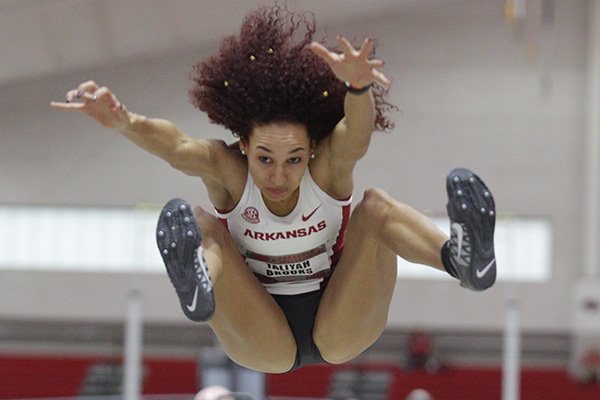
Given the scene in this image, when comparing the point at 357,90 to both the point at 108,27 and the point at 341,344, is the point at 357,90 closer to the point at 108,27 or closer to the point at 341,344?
the point at 341,344

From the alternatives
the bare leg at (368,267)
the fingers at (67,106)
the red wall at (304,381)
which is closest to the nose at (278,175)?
the bare leg at (368,267)

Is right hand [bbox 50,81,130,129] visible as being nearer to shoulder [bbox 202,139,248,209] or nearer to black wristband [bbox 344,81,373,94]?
shoulder [bbox 202,139,248,209]

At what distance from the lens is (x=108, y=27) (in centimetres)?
752

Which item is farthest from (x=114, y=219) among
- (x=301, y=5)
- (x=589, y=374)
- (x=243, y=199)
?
(x=243, y=199)

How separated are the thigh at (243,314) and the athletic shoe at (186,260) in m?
0.31

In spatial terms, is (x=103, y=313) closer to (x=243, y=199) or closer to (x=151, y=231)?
(x=151, y=231)

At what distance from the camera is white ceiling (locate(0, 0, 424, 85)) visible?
600cm

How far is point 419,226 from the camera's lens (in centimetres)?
361

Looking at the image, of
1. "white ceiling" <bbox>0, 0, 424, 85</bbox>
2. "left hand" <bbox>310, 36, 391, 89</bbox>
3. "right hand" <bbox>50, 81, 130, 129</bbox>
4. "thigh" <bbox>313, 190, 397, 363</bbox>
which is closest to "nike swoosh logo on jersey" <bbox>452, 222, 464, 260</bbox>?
"thigh" <bbox>313, 190, 397, 363</bbox>

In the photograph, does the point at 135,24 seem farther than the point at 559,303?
No

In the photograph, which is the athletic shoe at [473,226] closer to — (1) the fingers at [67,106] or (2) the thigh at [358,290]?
(2) the thigh at [358,290]

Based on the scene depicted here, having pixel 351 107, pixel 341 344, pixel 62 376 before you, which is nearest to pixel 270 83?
pixel 351 107

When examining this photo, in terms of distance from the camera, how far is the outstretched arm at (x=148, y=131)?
336 cm

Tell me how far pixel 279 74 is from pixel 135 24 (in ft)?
12.3
